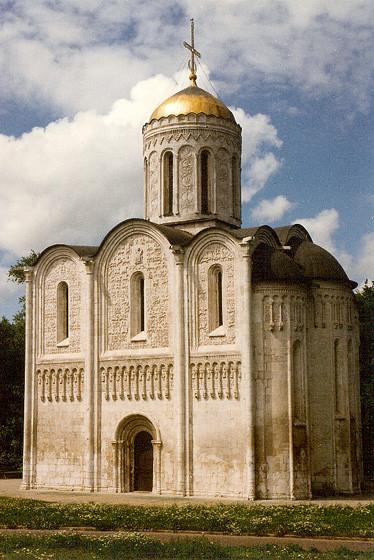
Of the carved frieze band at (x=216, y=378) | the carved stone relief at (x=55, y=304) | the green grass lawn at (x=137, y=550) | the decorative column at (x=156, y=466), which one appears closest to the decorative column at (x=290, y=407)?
the carved frieze band at (x=216, y=378)

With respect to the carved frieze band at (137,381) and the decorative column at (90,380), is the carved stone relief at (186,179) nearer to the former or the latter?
the decorative column at (90,380)

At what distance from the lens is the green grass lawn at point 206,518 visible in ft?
53.1

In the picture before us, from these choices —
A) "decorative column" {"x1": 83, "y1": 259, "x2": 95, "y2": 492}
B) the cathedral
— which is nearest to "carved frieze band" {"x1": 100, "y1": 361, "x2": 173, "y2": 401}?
the cathedral

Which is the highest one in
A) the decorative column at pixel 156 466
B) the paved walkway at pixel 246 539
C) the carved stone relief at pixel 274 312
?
the carved stone relief at pixel 274 312

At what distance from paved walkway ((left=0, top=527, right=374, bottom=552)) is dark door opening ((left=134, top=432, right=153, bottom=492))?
9.50 m

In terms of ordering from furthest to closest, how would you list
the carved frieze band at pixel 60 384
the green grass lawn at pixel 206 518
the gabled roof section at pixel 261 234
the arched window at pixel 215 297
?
the carved frieze band at pixel 60 384, the gabled roof section at pixel 261 234, the arched window at pixel 215 297, the green grass lawn at pixel 206 518

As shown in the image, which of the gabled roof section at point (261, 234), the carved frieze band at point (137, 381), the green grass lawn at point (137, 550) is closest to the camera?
the green grass lawn at point (137, 550)

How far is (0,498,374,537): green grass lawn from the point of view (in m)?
16.2

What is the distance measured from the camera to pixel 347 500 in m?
24.0

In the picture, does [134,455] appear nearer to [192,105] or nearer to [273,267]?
[273,267]

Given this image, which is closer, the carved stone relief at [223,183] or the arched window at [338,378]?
the arched window at [338,378]

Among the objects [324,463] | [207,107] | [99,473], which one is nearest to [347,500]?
[324,463]

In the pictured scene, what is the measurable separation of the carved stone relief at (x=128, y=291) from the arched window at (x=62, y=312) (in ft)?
6.15

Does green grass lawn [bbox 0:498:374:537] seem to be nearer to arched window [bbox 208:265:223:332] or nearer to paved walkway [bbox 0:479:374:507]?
paved walkway [bbox 0:479:374:507]
